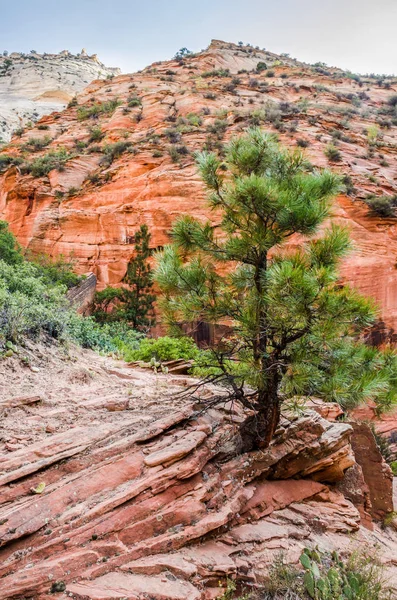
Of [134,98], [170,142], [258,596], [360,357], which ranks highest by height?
[134,98]

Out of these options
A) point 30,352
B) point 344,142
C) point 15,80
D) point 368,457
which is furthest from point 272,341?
point 15,80

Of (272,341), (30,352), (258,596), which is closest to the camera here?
(258,596)

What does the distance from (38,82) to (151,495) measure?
2952 inches

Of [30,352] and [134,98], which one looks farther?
[134,98]

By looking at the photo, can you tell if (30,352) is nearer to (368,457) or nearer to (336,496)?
(336,496)

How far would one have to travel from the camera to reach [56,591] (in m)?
2.19

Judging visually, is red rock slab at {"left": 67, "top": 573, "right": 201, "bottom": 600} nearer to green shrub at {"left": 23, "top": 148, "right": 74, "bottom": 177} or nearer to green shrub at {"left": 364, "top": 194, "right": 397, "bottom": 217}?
green shrub at {"left": 364, "top": 194, "right": 397, "bottom": 217}

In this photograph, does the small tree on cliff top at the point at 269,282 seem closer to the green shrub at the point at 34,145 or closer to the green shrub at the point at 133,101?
the green shrub at the point at 34,145

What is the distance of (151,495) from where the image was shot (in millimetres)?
3045

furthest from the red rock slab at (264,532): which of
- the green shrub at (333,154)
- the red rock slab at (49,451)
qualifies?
the green shrub at (333,154)

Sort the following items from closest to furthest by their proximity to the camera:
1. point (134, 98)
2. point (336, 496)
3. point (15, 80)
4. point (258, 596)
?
point (258, 596)
point (336, 496)
point (134, 98)
point (15, 80)

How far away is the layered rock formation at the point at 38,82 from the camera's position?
4669cm

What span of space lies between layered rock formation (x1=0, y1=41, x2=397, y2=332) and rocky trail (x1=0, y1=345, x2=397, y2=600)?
1117cm

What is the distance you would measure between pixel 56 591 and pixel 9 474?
1.06 meters
